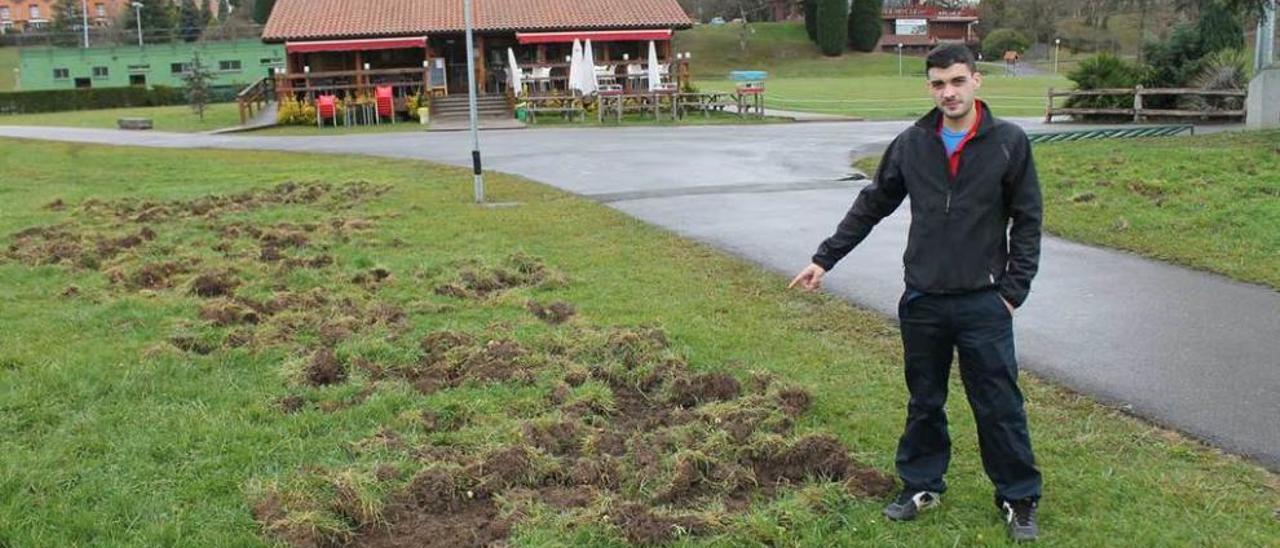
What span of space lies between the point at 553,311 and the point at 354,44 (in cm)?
3476

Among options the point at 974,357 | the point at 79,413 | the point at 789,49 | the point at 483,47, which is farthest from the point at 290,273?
the point at 789,49

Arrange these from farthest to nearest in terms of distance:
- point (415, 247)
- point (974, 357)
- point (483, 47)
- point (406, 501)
Result: 1. point (483, 47)
2. point (415, 247)
3. point (406, 501)
4. point (974, 357)

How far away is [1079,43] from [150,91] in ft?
233

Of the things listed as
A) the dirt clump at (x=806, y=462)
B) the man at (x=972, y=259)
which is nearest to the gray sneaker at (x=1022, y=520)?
the man at (x=972, y=259)

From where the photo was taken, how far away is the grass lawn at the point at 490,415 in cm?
397

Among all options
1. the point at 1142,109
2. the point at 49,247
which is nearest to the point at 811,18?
the point at 1142,109

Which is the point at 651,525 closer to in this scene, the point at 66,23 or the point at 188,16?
the point at 188,16

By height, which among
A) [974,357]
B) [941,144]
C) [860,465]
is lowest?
[860,465]

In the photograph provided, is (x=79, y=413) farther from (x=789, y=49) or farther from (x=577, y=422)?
(x=789, y=49)

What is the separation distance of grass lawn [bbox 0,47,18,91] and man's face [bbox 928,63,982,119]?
298ft

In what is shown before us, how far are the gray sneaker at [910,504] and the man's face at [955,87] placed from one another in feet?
4.56

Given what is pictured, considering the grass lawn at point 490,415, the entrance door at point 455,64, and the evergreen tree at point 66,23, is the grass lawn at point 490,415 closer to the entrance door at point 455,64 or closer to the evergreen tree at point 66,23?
the entrance door at point 455,64

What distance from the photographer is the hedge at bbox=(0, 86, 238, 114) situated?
174 ft

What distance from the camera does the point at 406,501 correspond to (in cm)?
418
